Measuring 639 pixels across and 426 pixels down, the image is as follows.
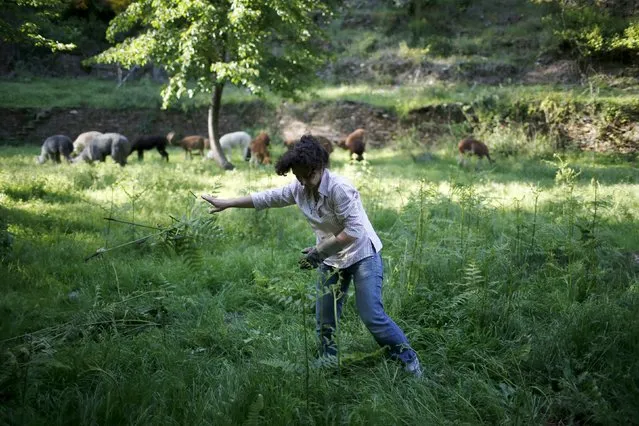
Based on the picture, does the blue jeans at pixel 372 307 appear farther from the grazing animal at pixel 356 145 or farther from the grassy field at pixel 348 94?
the grassy field at pixel 348 94

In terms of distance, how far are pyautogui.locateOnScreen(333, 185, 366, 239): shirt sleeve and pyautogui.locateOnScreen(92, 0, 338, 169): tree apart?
8.49 metres

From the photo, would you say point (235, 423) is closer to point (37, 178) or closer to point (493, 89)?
point (37, 178)

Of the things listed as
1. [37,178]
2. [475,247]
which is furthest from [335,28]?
[475,247]

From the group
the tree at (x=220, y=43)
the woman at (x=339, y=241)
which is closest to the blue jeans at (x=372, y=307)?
the woman at (x=339, y=241)

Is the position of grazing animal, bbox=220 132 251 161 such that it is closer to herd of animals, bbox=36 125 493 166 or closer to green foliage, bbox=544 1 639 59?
herd of animals, bbox=36 125 493 166

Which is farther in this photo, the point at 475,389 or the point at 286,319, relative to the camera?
the point at 286,319

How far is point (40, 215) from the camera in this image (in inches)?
289

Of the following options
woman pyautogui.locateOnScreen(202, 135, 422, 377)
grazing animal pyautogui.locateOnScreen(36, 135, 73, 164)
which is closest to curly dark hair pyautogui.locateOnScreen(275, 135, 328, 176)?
woman pyautogui.locateOnScreen(202, 135, 422, 377)

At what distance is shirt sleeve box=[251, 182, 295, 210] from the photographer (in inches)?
146

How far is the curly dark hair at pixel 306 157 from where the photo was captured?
3.22m

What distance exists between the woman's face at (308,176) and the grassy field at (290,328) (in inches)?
25.8

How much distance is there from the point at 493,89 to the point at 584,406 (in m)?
16.8

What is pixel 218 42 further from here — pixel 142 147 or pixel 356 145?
pixel 356 145

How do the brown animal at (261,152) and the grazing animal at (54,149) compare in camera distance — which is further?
the brown animal at (261,152)
